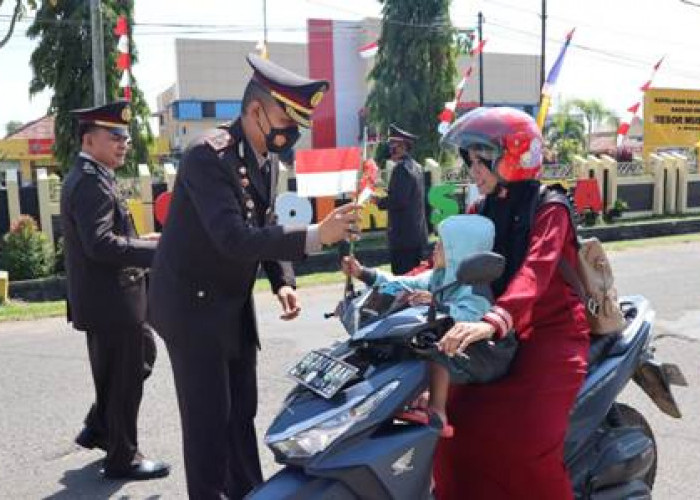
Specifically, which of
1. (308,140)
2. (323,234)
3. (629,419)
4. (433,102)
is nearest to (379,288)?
(323,234)

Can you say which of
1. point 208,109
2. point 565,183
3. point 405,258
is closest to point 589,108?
point 208,109

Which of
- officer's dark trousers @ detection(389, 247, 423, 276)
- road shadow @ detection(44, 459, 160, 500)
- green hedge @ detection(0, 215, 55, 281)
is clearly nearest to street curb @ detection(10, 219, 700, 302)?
green hedge @ detection(0, 215, 55, 281)

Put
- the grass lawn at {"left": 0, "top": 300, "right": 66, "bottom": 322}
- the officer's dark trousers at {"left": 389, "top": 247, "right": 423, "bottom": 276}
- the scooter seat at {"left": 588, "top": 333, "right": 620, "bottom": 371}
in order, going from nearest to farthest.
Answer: the scooter seat at {"left": 588, "top": 333, "right": 620, "bottom": 371} < the officer's dark trousers at {"left": 389, "top": 247, "right": 423, "bottom": 276} < the grass lawn at {"left": 0, "top": 300, "right": 66, "bottom": 322}

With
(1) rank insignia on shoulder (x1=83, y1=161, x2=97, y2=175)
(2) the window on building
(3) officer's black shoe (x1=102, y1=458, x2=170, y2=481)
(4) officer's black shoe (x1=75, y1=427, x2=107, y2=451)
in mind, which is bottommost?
(3) officer's black shoe (x1=102, y1=458, x2=170, y2=481)

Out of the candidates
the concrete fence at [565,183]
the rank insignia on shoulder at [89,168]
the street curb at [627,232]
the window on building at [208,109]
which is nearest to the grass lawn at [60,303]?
the street curb at [627,232]

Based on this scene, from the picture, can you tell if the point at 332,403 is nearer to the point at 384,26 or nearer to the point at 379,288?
the point at 379,288

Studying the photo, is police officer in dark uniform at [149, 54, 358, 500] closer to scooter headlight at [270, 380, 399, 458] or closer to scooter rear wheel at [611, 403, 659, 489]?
scooter headlight at [270, 380, 399, 458]

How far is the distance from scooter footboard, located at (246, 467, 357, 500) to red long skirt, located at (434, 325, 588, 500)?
63 centimetres

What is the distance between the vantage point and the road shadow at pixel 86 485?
12.8 feet

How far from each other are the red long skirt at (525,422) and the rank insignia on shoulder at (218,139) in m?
1.21

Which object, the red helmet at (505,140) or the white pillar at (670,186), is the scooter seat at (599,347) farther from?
the white pillar at (670,186)

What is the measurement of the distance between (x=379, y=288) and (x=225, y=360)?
2.09ft

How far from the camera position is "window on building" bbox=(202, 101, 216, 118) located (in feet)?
165

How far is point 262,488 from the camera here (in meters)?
2.28
